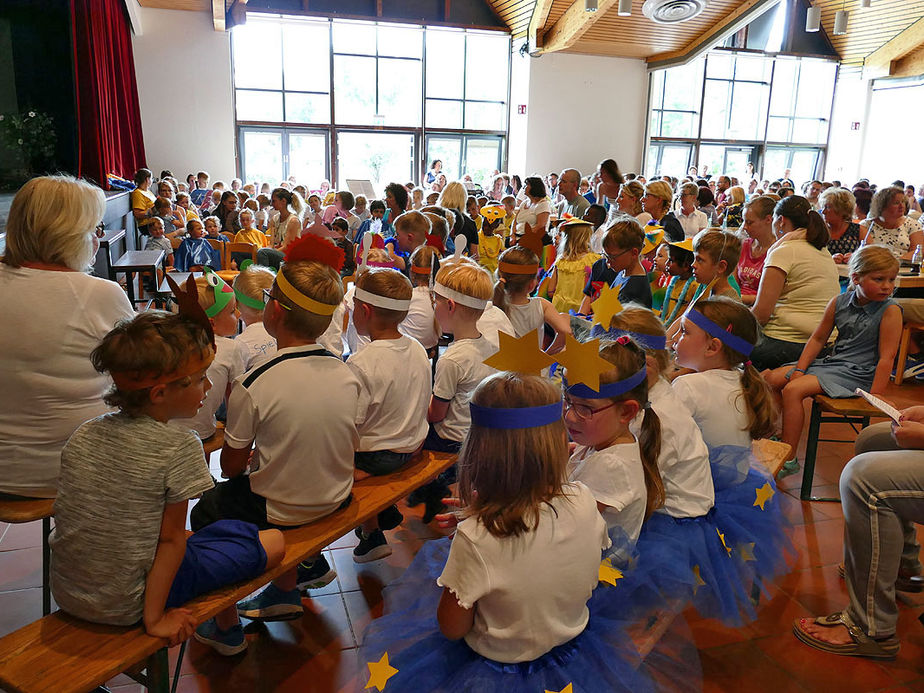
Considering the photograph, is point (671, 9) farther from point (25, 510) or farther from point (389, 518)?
point (25, 510)

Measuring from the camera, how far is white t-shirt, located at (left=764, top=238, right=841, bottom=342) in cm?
358

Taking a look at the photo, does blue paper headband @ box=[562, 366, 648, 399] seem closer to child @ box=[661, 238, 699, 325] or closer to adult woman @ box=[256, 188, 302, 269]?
child @ box=[661, 238, 699, 325]

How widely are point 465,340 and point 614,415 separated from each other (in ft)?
3.20

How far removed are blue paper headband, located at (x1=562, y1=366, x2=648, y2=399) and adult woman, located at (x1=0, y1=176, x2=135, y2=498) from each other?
1.39m

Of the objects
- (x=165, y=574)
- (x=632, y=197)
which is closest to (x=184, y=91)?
(x=632, y=197)

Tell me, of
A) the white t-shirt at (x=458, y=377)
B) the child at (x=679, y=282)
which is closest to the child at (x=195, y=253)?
the child at (x=679, y=282)

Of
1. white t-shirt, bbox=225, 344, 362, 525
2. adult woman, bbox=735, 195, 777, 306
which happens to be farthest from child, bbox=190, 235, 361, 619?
adult woman, bbox=735, 195, 777, 306

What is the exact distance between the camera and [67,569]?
58.5 inches

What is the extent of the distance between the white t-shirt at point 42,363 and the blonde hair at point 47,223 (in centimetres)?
5

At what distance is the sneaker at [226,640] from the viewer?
2068mm

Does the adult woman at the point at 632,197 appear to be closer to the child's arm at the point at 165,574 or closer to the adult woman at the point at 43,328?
the adult woman at the point at 43,328

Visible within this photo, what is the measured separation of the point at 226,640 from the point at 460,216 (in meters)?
4.49

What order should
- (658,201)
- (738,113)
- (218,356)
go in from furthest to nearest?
(738,113) → (658,201) → (218,356)

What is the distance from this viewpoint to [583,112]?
609 inches
